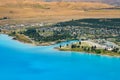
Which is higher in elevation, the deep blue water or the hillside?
the hillside

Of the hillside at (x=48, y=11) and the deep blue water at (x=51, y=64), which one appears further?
the hillside at (x=48, y=11)

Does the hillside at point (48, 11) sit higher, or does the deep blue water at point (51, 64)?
the hillside at point (48, 11)

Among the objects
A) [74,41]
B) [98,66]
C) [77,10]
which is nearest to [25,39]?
[74,41]

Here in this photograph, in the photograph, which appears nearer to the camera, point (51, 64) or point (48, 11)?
point (51, 64)

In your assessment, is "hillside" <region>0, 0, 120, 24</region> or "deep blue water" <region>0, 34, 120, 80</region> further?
"hillside" <region>0, 0, 120, 24</region>

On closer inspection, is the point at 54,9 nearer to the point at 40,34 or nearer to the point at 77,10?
the point at 77,10
